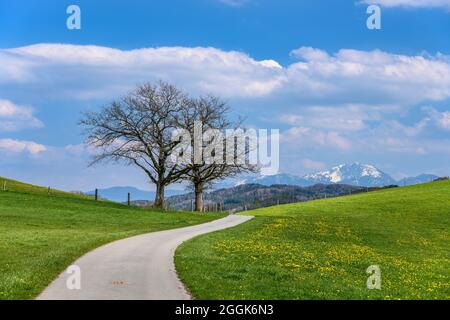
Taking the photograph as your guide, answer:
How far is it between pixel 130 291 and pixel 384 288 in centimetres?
898

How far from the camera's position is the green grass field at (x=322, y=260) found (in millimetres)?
17281

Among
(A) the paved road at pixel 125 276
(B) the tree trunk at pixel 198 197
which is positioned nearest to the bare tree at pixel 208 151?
(B) the tree trunk at pixel 198 197

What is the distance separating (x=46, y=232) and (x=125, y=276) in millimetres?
19441

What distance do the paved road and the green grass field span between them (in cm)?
74

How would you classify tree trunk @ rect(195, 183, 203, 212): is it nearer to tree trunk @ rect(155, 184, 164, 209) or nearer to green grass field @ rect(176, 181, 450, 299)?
tree trunk @ rect(155, 184, 164, 209)

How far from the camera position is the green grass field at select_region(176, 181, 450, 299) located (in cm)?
1728

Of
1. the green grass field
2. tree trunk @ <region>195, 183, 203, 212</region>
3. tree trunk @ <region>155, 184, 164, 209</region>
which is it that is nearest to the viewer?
the green grass field

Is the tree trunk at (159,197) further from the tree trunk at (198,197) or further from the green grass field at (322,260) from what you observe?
the green grass field at (322,260)

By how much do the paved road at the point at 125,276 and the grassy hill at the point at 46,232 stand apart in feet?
2.57

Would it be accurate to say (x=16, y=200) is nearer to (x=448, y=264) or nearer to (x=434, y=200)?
(x=448, y=264)

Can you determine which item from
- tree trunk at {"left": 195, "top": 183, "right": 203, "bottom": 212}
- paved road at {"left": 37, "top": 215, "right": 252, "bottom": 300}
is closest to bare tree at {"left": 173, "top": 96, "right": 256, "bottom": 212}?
tree trunk at {"left": 195, "top": 183, "right": 203, "bottom": 212}

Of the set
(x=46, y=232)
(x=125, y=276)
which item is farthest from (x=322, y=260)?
(x=46, y=232)
